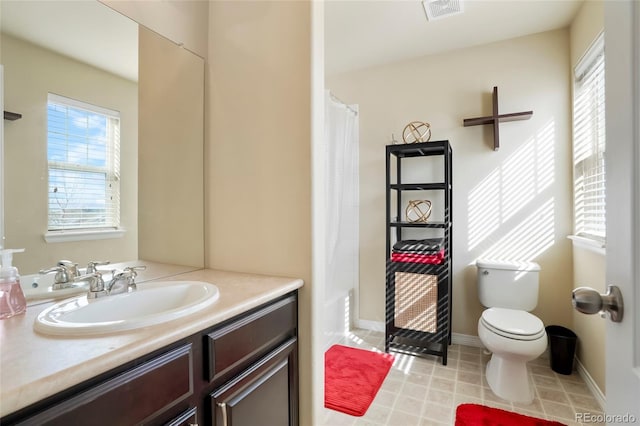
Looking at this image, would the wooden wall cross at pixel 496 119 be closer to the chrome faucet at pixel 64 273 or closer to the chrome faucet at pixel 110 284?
the chrome faucet at pixel 110 284

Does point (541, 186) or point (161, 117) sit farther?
point (541, 186)

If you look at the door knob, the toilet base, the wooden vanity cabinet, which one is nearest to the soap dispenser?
the wooden vanity cabinet

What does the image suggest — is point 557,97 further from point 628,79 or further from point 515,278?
point 628,79

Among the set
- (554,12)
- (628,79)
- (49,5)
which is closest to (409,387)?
(628,79)

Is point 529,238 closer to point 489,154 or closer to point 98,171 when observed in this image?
point 489,154

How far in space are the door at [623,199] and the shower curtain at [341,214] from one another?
6.27 ft

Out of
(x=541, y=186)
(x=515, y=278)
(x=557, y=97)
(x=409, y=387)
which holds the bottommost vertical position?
(x=409, y=387)

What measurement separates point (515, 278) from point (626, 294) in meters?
1.90

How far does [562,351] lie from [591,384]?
0.23 m

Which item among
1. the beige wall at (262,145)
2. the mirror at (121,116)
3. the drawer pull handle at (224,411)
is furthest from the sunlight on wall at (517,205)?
the drawer pull handle at (224,411)

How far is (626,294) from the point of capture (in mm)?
585

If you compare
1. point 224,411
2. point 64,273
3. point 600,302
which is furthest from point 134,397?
point 600,302

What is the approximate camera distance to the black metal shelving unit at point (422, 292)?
234 centimetres

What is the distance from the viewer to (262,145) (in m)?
1.40
